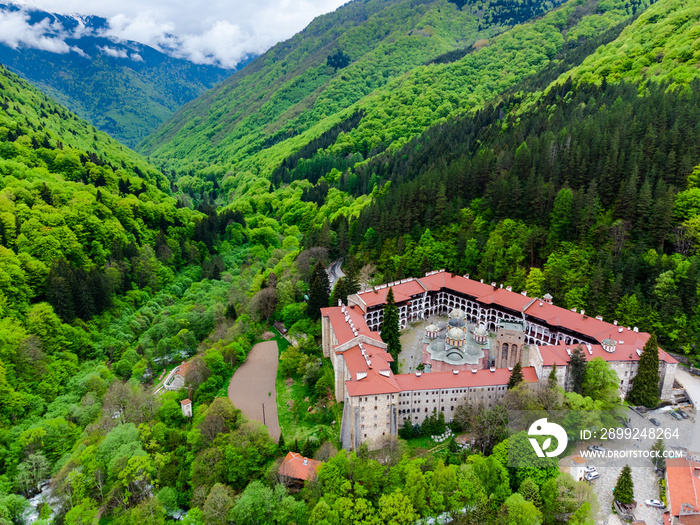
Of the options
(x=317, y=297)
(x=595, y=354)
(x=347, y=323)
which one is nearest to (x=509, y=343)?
(x=595, y=354)

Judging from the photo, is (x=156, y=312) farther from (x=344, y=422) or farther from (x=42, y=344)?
(x=344, y=422)

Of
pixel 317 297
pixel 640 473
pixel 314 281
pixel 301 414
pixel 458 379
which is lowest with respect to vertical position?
pixel 640 473

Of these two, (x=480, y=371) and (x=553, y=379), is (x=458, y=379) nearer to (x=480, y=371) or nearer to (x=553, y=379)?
(x=480, y=371)

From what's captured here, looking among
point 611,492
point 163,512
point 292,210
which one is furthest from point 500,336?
point 292,210

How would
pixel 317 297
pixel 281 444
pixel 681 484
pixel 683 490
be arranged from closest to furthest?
pixel 683 490 < pixel 681 484 < pixel 281 444 < pixel 317 297

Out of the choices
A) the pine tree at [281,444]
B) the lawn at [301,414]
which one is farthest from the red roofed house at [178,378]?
Answer: the pine tree at [281,444]

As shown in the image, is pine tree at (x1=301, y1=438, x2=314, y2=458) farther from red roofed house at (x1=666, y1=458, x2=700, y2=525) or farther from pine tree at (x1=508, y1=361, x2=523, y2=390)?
red roofed house at (x1=666, y1=458, x2=700, y2=525)

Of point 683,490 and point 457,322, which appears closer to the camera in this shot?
point 683,490
